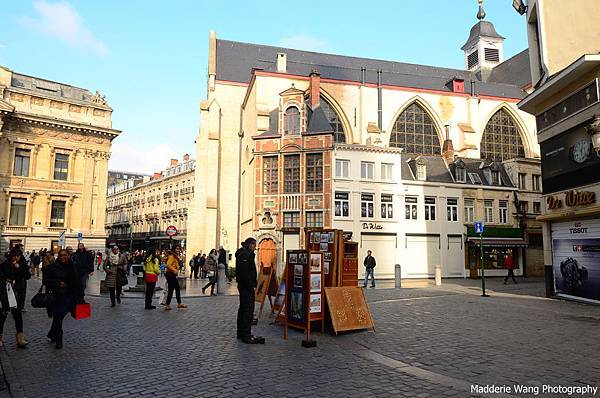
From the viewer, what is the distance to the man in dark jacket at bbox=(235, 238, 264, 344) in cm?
777

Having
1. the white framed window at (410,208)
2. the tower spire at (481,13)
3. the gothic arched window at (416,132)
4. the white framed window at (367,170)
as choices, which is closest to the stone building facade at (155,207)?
the gothic arched window at (416,132)

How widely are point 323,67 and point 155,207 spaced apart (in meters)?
38.3

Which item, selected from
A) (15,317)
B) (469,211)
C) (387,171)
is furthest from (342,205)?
(15,317)

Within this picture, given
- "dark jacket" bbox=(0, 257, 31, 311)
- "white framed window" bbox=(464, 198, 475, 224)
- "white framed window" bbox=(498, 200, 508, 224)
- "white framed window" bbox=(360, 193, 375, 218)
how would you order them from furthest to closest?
"white framed window" bbox=(498, 200, 508, 224)
"white framed window" bbox=(464, 198, 475, 224)
"white framed window" bbox=(360, 193, 375, 218)
"dark jacket" bbox=(0, 257, 31, 311)

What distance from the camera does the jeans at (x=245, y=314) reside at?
25.5 feet

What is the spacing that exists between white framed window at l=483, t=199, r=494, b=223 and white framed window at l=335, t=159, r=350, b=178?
11609 mm

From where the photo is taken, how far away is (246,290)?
318 inches

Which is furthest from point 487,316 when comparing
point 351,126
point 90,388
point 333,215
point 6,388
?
point 351,126

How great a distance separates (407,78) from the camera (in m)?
43.7

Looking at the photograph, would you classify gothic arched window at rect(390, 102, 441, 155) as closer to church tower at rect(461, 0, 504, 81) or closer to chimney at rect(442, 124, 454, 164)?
chimney at rect(442, 124, 454, 164)

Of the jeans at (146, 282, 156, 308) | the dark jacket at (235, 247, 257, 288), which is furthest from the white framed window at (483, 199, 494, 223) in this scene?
the dark jacket at (235, 247, 257, 288)

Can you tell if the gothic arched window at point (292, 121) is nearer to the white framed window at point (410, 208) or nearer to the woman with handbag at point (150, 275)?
the white framed window at point (410, 208)

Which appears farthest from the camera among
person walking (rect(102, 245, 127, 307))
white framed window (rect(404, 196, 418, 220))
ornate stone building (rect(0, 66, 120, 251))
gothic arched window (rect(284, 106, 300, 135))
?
ornate stone building (rect(0, 66, 120, 251))

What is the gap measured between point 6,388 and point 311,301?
4921 mm
